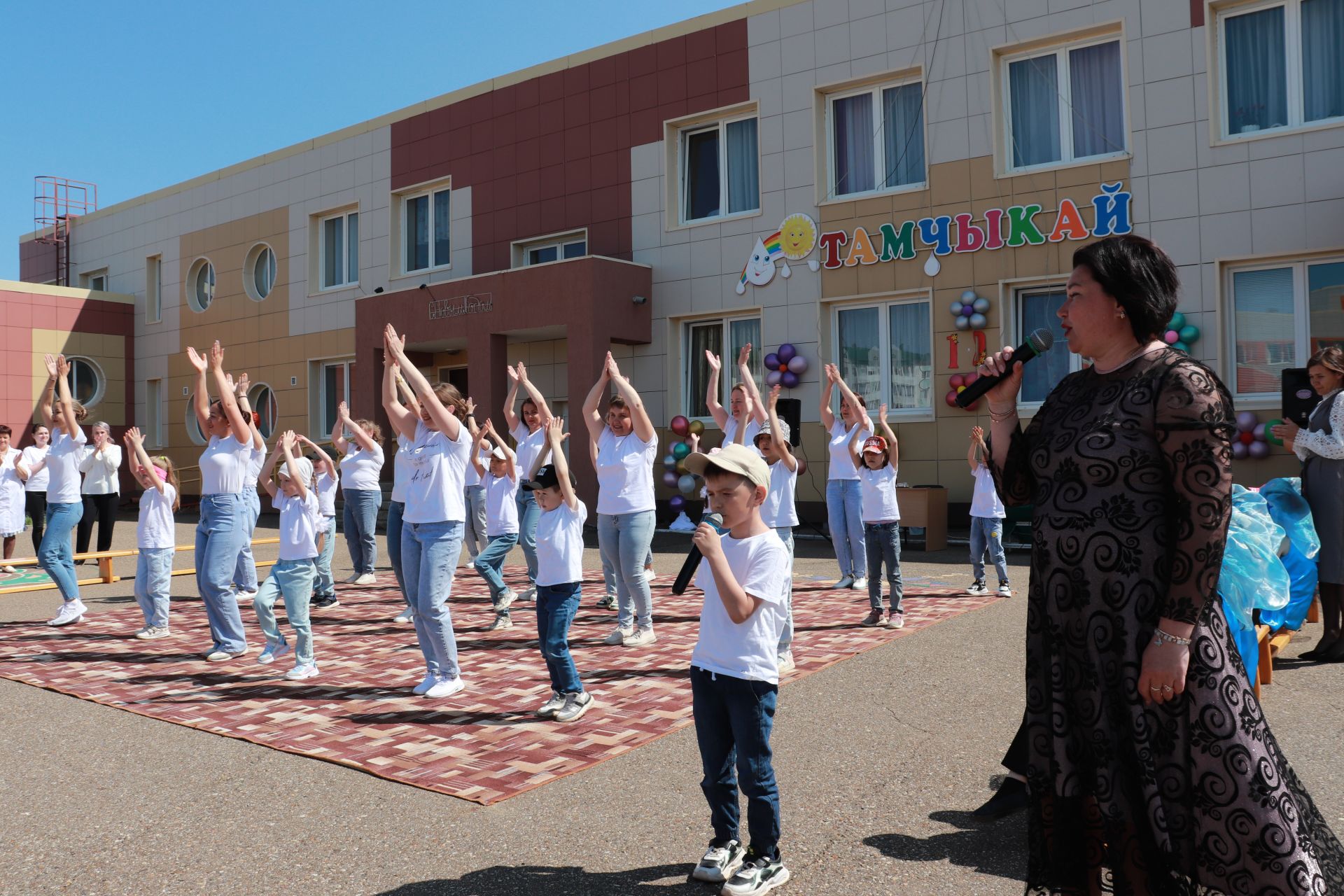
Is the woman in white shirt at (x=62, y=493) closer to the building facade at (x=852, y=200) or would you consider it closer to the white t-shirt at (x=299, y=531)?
the white t-shirt at (x=299, y=531)

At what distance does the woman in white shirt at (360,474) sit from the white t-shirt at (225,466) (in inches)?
72.7

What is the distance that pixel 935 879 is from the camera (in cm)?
358

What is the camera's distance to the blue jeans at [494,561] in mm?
8484

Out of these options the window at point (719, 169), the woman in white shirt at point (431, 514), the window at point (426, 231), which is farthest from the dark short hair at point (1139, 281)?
the window at point (426, 231)

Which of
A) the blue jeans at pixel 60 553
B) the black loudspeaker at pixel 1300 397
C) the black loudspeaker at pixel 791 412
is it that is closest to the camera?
the black loudspeaker at pixel 1300 397

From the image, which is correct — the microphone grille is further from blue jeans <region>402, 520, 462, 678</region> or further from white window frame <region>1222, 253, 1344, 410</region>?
white window frame <region>1222, 253, 1344, 410</region>

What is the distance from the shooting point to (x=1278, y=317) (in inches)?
520

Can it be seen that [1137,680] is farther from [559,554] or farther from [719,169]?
[719,169]

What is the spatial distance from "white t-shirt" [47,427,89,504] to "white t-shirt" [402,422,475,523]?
5180mm

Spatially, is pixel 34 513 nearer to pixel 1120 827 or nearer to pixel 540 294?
pixel 540 294

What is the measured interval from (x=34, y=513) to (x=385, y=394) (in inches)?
405

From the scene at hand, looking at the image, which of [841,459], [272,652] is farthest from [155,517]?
[841,459]

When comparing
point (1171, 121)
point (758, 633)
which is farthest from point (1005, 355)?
point (1171, 121)

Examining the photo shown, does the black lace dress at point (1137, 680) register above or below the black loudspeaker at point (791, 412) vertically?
below
